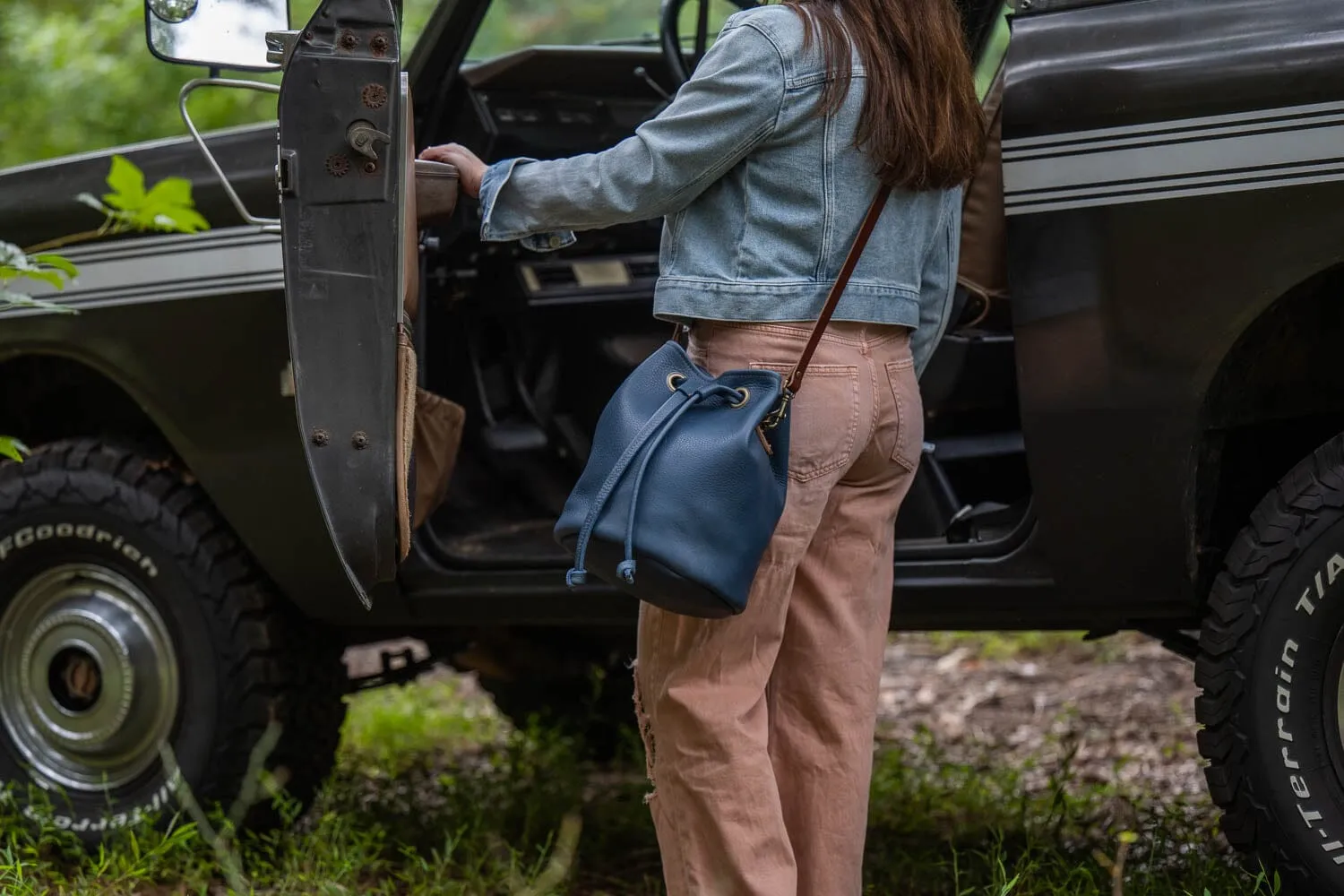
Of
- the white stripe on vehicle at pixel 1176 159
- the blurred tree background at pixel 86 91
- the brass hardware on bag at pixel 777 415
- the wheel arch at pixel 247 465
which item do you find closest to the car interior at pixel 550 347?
the wheel arch at pixel 247 465

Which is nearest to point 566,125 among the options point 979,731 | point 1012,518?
point 1012,518

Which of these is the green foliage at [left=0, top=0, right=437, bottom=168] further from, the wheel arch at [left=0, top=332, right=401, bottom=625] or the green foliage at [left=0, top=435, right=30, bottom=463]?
the green foliage at [left=0, top=435, right=30, bottom=463]

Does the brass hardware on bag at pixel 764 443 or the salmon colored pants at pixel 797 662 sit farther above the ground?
the brass hardware on bag at pixel 764 443

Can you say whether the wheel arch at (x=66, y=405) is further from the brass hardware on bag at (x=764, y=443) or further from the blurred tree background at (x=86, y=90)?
the blurred tree background at (x=86, y=90)

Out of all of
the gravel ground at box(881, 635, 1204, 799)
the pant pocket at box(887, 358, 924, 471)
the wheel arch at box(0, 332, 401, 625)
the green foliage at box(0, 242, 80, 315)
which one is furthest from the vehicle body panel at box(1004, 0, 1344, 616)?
the green foliage at box(0, 242, 80, 315)

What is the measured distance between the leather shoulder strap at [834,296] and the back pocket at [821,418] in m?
0.02

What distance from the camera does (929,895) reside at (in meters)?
3.10

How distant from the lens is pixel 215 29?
2611mm

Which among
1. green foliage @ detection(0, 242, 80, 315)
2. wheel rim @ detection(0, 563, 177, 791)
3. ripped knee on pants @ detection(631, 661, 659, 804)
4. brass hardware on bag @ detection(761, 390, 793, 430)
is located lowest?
wheel rim @ detection(0, 563, 177, 791)

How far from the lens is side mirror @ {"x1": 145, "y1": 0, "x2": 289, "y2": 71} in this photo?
2594mm

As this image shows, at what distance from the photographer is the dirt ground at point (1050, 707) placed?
Result: 13.9 feet

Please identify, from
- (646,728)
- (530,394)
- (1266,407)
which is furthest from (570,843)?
(1266,407)

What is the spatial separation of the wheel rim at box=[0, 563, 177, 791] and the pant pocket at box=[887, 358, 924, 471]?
68.0 inches

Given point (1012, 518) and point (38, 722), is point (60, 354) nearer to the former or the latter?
point (38, 722)
